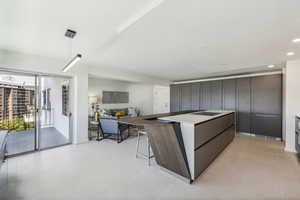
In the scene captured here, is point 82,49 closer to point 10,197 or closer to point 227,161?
point 10,197

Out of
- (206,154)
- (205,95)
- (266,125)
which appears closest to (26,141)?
(206,154)

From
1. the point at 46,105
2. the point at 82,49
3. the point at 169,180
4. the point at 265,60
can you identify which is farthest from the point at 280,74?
the point at 46,105

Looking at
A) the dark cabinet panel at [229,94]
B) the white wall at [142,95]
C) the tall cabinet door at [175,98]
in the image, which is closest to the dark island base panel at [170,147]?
the dark cabinet panel at [229,94]

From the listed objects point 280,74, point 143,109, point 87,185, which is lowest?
point 87,185

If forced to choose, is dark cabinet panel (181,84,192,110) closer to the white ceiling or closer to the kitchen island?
the white ceiling

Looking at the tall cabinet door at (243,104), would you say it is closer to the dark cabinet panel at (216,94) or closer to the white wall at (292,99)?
the dark cabinet panel at (216,94)

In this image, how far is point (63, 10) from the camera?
1.60 m

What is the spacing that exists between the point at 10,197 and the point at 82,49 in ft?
8.72

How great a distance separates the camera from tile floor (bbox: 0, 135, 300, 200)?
1.82 m

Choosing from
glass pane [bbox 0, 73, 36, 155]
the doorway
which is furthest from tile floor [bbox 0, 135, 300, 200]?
glass pane [bbox 0, 73, 36, 155]

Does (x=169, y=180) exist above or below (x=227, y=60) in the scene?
below

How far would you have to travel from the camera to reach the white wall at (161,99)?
832cm

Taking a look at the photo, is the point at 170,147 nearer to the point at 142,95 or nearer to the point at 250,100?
the point at 250,100

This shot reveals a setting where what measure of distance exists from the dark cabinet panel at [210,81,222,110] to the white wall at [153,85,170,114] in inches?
117
